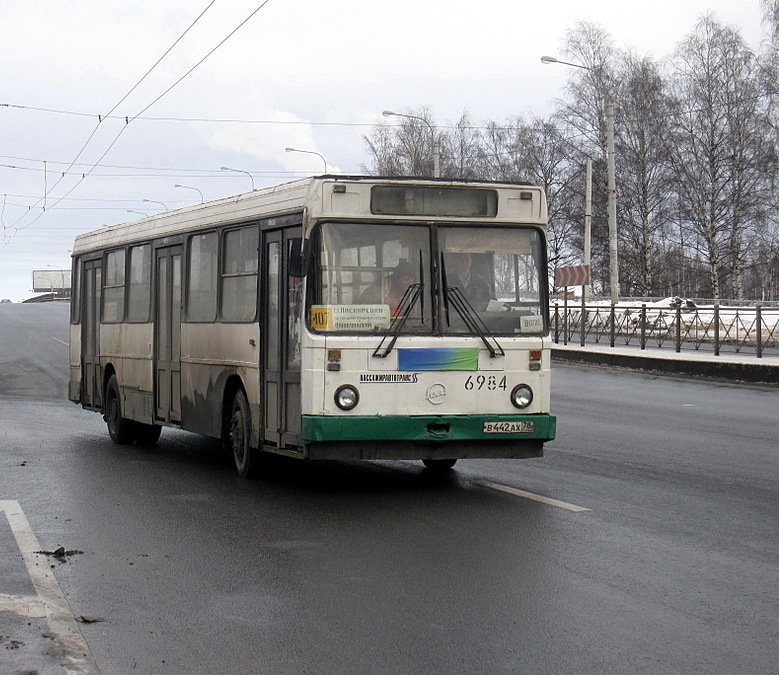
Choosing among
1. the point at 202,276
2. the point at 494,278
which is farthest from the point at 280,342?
the point at 202,276

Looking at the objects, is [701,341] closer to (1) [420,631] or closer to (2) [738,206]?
(1) [420,631]

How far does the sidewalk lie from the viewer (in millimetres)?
25234

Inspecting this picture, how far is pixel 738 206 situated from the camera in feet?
202

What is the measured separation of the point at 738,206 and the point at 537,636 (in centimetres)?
5849

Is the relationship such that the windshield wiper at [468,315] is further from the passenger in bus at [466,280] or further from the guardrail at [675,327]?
the guardrail at [675,327]

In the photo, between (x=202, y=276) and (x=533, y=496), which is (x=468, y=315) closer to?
(x=533, y=496)

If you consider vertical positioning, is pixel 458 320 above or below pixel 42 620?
above

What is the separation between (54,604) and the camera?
6.66 meters

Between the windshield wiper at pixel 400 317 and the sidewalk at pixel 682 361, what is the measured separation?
1616 cm

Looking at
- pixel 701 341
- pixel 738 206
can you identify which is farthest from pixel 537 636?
pixel 738 206

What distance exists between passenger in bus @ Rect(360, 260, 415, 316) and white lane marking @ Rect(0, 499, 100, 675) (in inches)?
117

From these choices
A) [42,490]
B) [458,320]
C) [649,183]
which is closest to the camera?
[458,320]

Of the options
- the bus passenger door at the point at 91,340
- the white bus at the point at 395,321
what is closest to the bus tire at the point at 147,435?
the bus passenger door at the point at 91,340

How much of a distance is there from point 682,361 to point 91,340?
14.6 m
